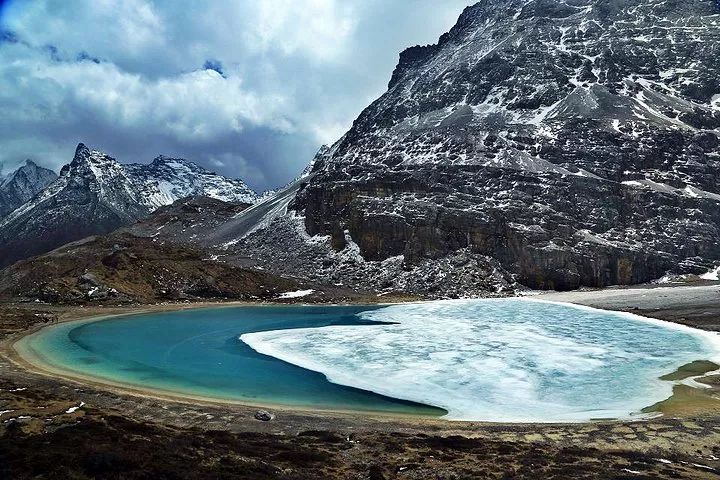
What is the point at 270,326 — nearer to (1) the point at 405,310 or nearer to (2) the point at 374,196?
(1) the point at 405,310

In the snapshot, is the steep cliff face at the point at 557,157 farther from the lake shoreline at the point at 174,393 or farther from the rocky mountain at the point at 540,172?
the lake shoreline at the point at 174,393

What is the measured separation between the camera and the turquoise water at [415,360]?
26.6 metres

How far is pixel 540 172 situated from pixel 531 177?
10.3ft

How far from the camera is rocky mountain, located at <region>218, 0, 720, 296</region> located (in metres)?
109

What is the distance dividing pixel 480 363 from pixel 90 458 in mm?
26518

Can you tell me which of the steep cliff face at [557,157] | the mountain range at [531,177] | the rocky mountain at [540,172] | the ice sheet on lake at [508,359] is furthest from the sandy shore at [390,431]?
the steep cliff face at [557,157]

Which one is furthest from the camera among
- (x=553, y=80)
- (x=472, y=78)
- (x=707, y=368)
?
(x=472, y=78)

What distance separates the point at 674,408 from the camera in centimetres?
2411

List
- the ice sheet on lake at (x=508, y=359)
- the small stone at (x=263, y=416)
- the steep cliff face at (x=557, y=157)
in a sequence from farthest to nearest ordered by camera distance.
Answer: the steep cliff face at (x=557, y=157)
the ice sheet on lake at (x=508, y=359)
the small stone at (x=263, y=416)

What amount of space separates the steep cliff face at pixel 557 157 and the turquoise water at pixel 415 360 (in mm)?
51431

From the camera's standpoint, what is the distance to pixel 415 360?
3616 cm

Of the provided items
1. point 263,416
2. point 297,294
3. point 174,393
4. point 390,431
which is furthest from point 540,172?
point 263,416

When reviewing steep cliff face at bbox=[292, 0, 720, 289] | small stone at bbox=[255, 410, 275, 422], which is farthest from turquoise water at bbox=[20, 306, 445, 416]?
steep cliff face at bbox=[292, 0, 720, 289]

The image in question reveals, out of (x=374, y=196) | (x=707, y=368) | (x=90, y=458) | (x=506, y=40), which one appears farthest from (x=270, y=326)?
(x=506, y=40)
